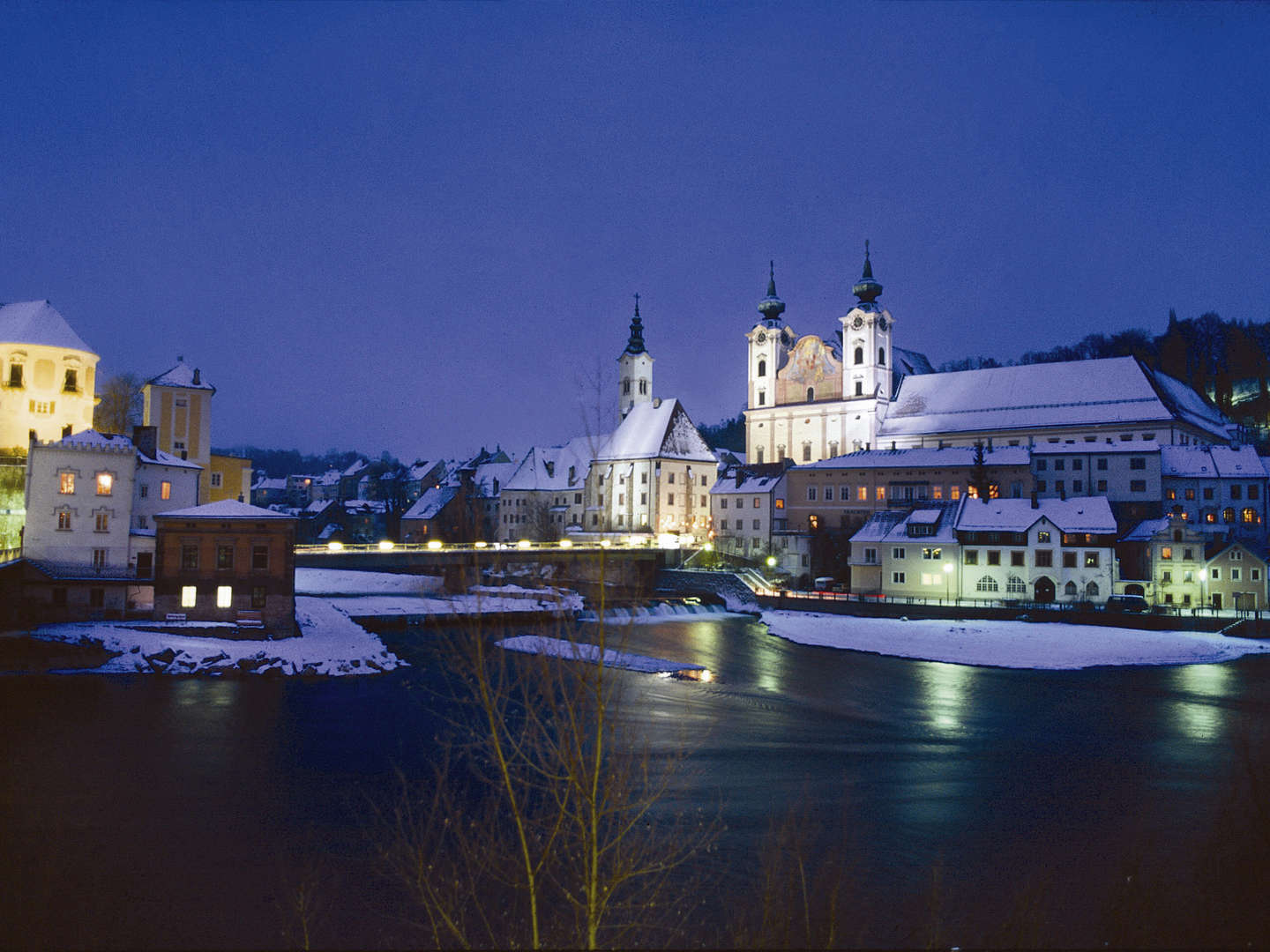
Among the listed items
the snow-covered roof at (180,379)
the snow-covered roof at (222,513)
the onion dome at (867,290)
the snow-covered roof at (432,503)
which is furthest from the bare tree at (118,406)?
the onion dome at (867,290)

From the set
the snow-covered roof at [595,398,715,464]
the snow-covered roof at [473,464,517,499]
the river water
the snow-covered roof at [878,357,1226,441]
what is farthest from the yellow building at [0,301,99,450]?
the snow-covered roof at [878,357,1226,441]

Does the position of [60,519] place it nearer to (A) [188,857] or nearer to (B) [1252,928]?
(A) [188,857]

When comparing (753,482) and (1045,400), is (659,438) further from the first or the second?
(1045,400)

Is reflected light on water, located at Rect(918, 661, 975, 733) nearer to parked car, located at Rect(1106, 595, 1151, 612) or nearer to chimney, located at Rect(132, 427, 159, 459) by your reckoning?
parked car, located at Rect(1106, 595, 1151, 612)

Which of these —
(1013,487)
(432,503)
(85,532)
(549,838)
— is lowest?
(549,838)

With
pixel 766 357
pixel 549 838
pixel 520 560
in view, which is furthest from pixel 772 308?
pixel 549 838

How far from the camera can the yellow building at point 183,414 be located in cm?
5378

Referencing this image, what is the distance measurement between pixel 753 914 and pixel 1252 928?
7.35 m

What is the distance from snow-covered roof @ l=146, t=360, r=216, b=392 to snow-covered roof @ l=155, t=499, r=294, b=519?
1607 cm

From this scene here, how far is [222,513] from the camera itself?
4106 cm

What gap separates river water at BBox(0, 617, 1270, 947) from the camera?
14.0 m

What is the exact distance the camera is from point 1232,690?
3294 centimetres

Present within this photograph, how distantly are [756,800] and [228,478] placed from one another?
159 feet

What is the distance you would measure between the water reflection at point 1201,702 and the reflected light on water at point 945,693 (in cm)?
619
